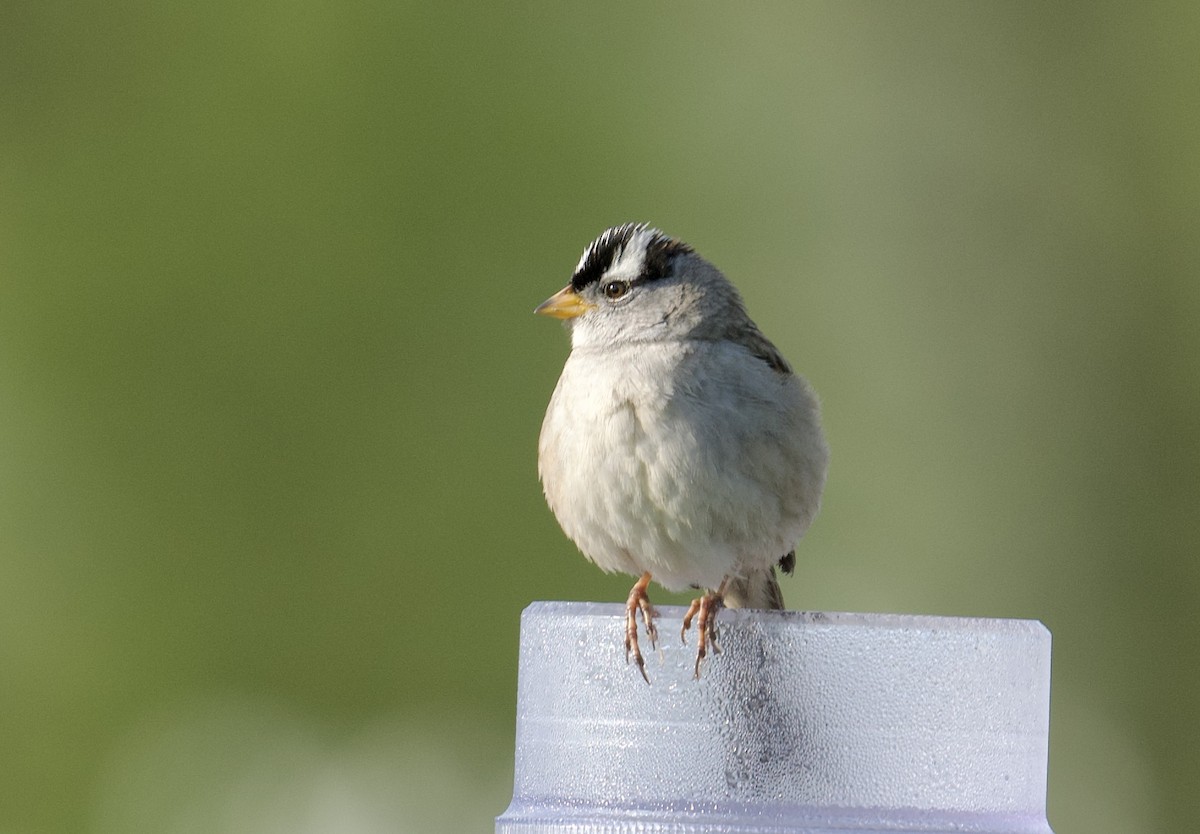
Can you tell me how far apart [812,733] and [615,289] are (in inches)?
75.9

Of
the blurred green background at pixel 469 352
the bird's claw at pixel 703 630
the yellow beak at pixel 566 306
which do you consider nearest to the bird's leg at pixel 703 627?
the bird's claw at pixel 703 630

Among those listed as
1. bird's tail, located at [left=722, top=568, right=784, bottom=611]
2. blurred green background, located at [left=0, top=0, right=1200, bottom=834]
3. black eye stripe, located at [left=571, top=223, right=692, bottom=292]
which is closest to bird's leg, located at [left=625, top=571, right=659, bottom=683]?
bird's tail, located at [left=722, top=568, right=784, bottom=611]

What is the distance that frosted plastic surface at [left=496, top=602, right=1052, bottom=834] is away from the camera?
9.14 ft

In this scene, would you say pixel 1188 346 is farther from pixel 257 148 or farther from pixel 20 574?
pixel 20 574

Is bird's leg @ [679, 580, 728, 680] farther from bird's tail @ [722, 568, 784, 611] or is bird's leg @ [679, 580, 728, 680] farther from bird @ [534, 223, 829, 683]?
bird's tail @ [722, 568, 784, 611]

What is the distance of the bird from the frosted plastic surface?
2.78 feet

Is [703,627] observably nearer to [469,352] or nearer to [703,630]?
[703,630]

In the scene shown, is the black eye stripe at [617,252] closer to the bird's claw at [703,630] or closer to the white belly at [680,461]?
the white belly at [680,461]

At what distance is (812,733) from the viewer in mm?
2846

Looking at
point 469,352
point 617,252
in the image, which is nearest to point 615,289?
point 617,252

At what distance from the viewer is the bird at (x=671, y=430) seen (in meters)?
4.01

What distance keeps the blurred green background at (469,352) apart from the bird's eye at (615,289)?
3899 mm

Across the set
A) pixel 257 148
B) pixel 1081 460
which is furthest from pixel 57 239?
pixel 1081 460

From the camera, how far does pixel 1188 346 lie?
970cm
